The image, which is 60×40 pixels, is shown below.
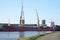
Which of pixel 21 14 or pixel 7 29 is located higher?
pixel 21 14

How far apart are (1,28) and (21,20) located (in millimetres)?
13773

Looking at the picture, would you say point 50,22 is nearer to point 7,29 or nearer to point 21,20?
point 21,20

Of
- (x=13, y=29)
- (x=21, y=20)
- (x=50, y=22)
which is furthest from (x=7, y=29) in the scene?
(x=50, y=22)

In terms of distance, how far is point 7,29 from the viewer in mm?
110562

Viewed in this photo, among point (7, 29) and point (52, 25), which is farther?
point (52, 25)

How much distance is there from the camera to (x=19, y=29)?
370 ft

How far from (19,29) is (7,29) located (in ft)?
20.9

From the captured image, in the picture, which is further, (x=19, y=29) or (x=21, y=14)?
(x=21, y=14)

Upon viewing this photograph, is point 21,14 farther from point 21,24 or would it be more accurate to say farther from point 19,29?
point 19,29

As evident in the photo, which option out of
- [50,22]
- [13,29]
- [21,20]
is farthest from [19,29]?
[50,22]

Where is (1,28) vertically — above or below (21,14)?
below

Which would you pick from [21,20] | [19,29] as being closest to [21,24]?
[21,20]

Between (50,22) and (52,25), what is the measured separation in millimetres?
2173

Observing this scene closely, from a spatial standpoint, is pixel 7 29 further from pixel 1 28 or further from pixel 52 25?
pixel 52 25
